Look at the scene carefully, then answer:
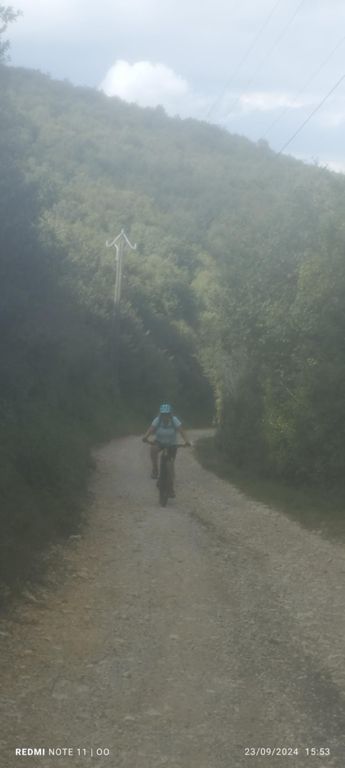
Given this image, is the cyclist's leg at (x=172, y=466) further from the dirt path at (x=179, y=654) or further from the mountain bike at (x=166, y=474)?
the dirt path at (x=179, y=654)

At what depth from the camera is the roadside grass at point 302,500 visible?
13477 mm

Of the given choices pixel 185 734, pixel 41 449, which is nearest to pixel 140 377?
pixel 41 449

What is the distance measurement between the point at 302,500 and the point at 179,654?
9210mm

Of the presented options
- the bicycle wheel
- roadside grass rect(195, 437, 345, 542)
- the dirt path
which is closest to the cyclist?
the bicycle wheel

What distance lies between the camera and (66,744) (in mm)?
5172

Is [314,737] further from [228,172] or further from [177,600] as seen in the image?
[228,172]

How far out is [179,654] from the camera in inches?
270

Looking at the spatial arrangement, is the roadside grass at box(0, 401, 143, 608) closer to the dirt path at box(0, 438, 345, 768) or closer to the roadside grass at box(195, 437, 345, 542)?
the dirt path at box(0, 438, 345, 768)

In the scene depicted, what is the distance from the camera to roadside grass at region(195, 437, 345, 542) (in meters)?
13.5

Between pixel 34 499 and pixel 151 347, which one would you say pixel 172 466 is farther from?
pixel 151 347

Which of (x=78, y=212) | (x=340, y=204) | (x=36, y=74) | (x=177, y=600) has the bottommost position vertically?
(x=177, y=600)

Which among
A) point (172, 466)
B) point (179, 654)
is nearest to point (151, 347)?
point (172, 466)

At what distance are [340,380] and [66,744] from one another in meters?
11.3

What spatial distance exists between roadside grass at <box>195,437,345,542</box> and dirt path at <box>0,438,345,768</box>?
1.19 m
